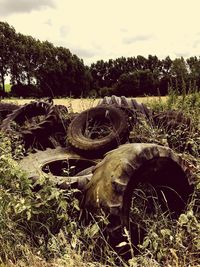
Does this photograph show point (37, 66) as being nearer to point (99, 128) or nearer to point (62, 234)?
point (99, 128)

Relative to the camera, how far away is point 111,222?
334 centimetres

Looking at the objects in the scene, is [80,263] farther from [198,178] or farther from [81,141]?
[81,141]

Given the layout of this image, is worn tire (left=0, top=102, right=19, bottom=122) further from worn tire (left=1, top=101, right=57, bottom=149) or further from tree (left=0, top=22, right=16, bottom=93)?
tree (left=0, top=22, right=16, bottom=93)

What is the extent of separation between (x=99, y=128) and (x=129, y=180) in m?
3.57

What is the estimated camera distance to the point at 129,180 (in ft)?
11.4

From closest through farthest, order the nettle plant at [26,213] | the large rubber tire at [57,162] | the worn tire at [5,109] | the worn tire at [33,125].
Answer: the nettle plant at [26,213]
the large rubber tire at [57,162]
the worn tire at [33,125]
the worn tire at [5,109]

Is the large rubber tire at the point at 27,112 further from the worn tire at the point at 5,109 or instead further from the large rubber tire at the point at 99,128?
the worn tire at the point at 5,109

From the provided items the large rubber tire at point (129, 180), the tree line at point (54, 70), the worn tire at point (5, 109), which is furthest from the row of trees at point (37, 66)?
the large rubber tire at point (129, 180)

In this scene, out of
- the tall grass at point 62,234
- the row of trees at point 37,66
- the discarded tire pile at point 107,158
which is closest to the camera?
the tall grass at point 62,234

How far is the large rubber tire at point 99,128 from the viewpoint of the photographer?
5824 millimetres

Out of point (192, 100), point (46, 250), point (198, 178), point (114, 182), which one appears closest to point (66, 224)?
point (46, 250)

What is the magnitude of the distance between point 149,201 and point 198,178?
0.54m

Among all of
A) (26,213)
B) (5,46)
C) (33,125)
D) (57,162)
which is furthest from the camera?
(5,46)

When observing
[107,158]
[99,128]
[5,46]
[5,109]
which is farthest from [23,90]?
[107,158]
